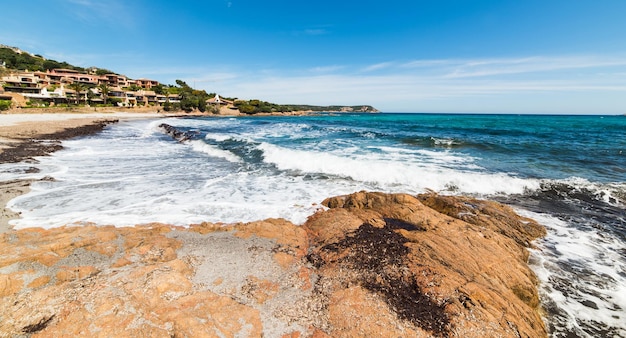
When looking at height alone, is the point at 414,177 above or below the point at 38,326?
above

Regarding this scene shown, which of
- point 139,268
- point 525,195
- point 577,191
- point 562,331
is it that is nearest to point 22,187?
A: point 139,268

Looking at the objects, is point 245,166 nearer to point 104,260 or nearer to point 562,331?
point 104,260

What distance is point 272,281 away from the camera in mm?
4777

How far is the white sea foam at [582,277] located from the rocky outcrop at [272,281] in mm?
443

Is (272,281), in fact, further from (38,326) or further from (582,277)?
(582,277)

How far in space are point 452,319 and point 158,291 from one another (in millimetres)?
4427

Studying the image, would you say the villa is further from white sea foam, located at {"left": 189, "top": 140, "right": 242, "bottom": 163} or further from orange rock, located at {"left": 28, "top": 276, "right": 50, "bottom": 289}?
orange rock, located at {"left": 28, "top": 276, "right": 50, "bottom": 289}

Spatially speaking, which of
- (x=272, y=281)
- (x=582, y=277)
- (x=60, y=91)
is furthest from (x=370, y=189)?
(x=60, y=91)

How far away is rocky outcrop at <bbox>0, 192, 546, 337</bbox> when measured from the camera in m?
3.64

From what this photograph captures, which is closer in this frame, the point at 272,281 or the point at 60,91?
the point at 272,281

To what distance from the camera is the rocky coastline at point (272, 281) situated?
143 inches

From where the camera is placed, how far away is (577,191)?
11.1 m

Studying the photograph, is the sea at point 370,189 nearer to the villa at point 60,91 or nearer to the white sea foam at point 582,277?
the white sea foam at point 582,277

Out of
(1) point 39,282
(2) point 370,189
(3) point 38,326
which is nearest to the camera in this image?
(3) point 38,326
